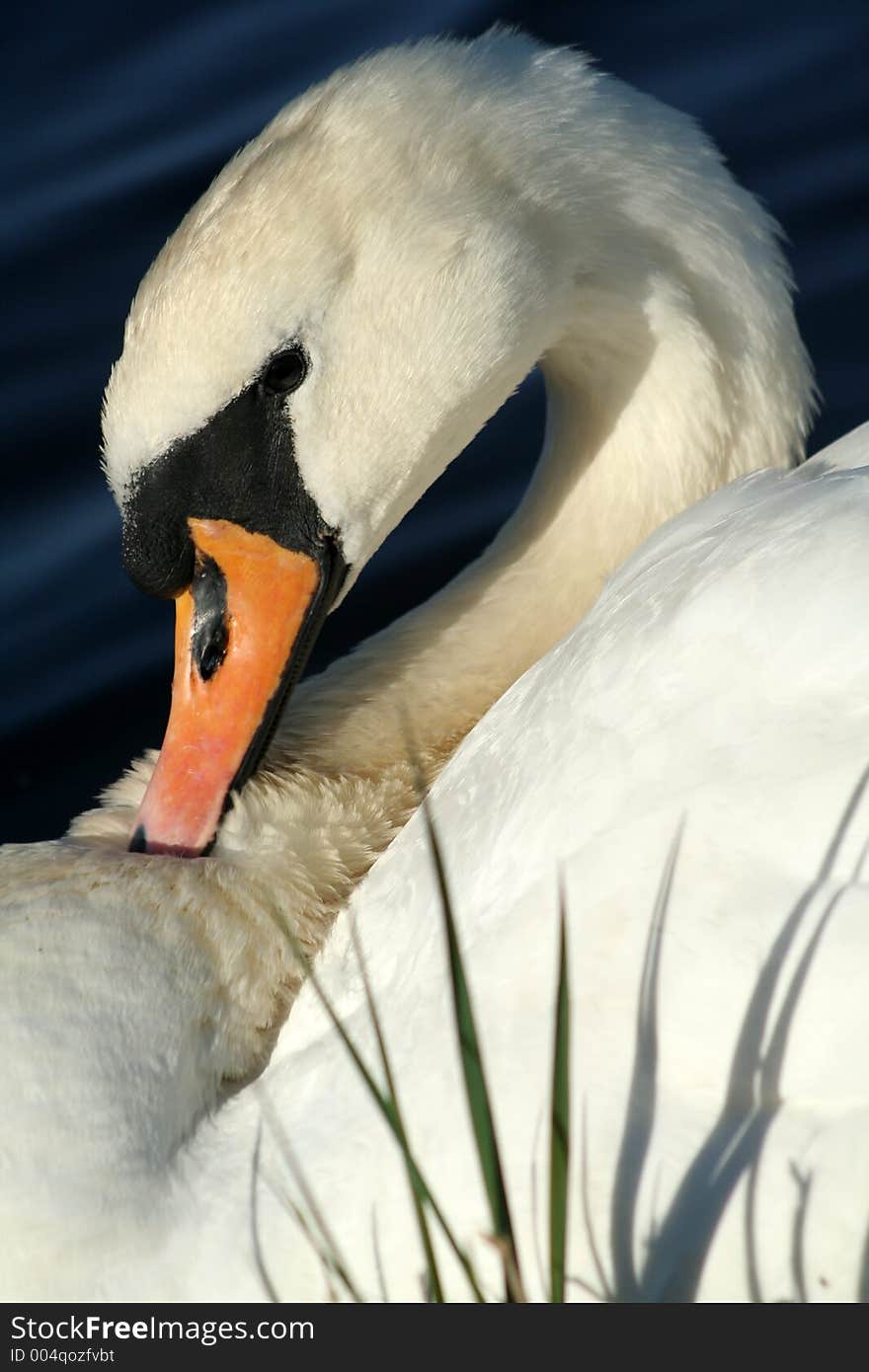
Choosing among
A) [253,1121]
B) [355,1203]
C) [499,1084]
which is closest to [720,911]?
[499,1084]

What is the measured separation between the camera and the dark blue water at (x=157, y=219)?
4867 mm

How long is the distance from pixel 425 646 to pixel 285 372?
0.72 metres

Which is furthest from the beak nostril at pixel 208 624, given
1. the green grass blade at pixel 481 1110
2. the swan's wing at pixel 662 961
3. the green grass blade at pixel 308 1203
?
the green grass blade at pixel 481 1110

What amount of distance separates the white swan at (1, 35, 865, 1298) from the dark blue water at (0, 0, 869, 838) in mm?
1385

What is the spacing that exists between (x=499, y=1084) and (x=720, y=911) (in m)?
0.34

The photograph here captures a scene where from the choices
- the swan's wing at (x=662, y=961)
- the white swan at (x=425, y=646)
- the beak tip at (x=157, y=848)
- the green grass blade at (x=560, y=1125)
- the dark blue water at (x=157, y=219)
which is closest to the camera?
the green grass blade at (x=560, y=1125)

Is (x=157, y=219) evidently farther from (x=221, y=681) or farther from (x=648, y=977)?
(x=648, y=977)

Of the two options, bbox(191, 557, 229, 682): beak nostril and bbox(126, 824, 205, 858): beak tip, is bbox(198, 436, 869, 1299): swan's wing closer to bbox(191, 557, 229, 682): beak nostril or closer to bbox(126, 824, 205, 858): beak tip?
bbox(126, 824, 205, 858): beak tip

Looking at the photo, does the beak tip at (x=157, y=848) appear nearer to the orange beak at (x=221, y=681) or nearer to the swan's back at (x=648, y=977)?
the orange beak at (x=221, y=681)

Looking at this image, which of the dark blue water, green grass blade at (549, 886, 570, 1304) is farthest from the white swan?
the dark blue water

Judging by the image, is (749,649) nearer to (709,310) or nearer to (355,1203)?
(355,1203)

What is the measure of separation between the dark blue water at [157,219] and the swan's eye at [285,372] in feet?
5.82

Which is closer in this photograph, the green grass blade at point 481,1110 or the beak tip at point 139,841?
the green grass blade at point 481,1110

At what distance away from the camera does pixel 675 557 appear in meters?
2.74
